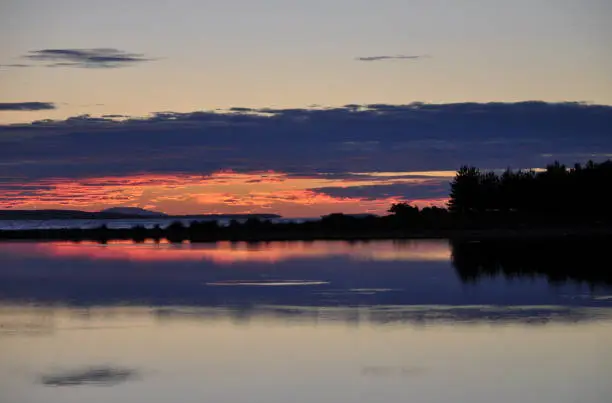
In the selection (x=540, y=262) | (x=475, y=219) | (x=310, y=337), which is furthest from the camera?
(x=475, y=219)

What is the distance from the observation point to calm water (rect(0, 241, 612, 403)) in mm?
15758

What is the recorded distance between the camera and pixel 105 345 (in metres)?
19.6

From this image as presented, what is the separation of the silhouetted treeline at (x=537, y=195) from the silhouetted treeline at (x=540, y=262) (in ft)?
85.5

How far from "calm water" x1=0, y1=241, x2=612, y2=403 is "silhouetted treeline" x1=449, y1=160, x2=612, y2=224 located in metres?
46.3

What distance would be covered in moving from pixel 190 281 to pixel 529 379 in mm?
18527

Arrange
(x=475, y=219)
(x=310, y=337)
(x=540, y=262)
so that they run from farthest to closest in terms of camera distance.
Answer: (x=475, y=219) → (x=540, y=262) → (x=310, y=337)

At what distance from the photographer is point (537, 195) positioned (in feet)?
279

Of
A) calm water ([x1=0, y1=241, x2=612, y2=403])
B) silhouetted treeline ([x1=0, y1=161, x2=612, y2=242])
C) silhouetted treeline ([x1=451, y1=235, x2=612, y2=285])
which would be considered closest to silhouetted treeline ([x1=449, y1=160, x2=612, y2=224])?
silhouetted treeline ([x1=0, y1=161, x2=612, y2=242])

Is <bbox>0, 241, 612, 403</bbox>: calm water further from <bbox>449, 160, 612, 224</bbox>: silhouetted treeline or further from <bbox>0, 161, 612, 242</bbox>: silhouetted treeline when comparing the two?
<bbox>449, 160, 612, 224</bbox>: silhouetted treeline

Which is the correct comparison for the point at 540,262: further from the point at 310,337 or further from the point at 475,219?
the point at 475,219

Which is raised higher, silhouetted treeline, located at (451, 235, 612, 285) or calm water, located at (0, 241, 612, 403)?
silhouetted treeline, located at (451, 235, 612, 285)

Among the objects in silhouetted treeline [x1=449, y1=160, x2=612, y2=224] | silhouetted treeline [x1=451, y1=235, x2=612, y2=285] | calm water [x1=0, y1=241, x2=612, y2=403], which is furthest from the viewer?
silhouetted treeline [x1=449, y1=160, x2=612, y2=224]

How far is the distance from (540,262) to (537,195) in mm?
45341

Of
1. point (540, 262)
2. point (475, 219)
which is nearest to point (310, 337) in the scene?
point (540, 262)
